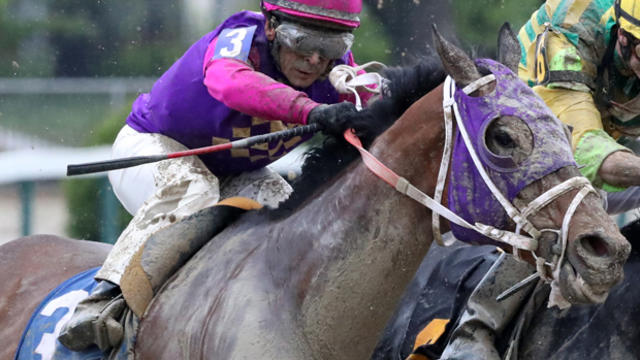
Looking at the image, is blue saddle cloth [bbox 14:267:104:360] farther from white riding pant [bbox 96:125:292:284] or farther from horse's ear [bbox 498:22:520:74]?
horse's ear [bbox 498:22:520:74]

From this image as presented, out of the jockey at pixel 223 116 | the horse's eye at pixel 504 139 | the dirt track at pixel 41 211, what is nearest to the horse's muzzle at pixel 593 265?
the horse's eye at pixel 504 139

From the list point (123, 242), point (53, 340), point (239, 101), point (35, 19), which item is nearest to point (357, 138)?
point (239, 101)

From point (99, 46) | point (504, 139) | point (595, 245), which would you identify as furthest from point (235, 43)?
point (99, 46)

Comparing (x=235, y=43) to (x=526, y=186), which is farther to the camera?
(x=235, y=43)

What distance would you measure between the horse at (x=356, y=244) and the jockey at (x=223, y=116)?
0.20 meters

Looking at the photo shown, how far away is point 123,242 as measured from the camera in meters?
3.82

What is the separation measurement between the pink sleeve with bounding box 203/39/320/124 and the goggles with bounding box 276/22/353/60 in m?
0.23

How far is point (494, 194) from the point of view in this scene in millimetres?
3021

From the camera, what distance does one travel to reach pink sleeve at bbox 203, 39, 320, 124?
3441 millimetres

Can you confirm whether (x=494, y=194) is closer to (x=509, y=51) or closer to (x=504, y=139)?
(x=504, y=139)

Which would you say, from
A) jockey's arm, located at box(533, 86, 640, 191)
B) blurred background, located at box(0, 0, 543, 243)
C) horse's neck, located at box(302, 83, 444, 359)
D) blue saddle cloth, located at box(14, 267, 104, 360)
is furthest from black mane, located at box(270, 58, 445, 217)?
blurred background, located at box(0, 0, 543, 243)

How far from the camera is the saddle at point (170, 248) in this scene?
3596mm

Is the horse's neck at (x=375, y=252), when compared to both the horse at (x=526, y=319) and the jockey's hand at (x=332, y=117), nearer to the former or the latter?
the jockey's hand at (x=332, y=117)

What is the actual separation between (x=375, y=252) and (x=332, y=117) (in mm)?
491
